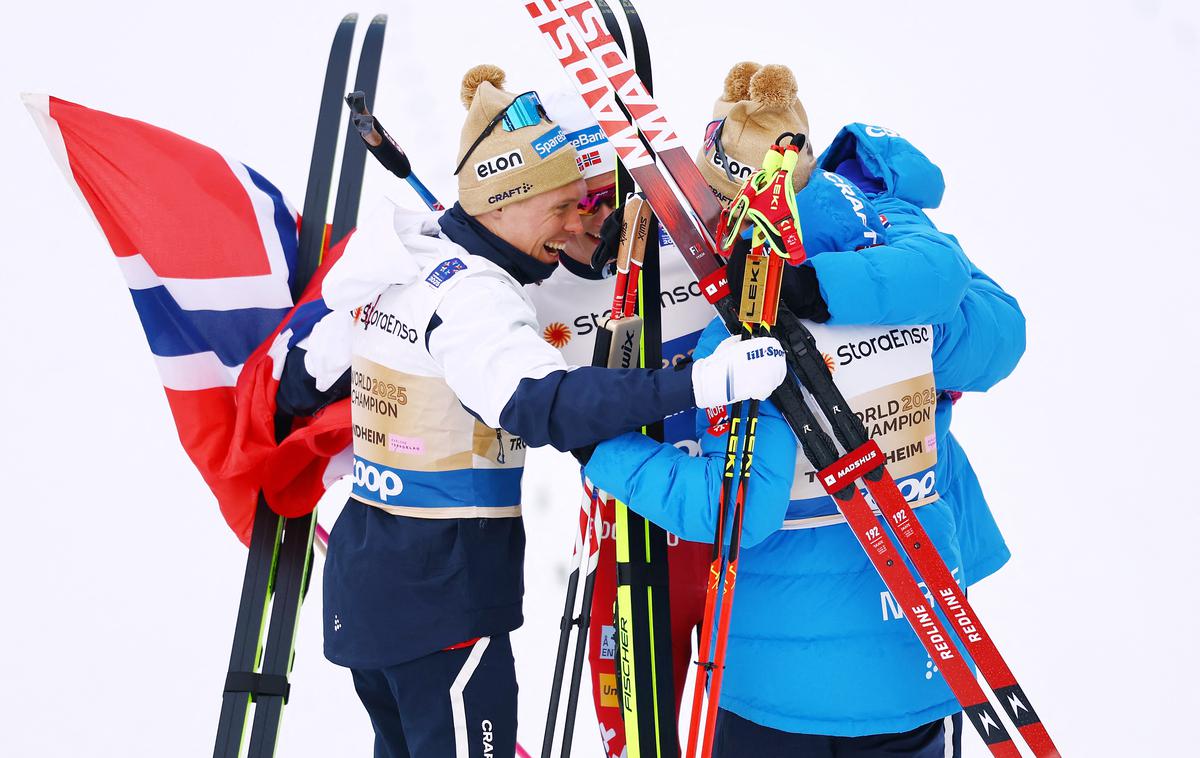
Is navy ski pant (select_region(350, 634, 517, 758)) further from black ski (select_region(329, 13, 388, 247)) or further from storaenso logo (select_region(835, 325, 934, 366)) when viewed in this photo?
black ski (select_region(329, 13, 388, 247))

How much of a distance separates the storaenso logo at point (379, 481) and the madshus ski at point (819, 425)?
0.65 metres

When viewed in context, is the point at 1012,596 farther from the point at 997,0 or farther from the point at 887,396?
the point at 887,396

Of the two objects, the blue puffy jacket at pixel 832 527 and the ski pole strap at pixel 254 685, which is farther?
the ski pole strap at pixel 254 685

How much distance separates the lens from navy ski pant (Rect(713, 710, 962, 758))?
6.47ft

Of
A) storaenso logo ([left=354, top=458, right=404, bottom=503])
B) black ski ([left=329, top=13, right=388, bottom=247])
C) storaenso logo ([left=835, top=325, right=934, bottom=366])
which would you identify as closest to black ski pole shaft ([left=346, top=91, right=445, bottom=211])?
black ski ([left=329, top=13, right=388, bottom=247])

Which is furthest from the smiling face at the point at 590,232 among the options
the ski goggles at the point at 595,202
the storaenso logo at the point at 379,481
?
the storaenso logo at the point at 379,481

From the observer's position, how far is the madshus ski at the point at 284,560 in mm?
2566

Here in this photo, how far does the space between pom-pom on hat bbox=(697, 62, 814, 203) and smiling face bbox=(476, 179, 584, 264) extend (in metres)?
0.25

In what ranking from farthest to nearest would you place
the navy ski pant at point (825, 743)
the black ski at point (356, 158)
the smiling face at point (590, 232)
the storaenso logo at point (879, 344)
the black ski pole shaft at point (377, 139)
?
the black ski at point (356, 158) → the smiling face at point (590, 232) → the black ski pole shaft at point (377, 139) → the navy ski pant at point (825, 743) → the storaenso logo at point (879, 344)

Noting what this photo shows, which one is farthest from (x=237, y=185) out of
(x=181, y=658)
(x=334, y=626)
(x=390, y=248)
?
(x=181, y=658)

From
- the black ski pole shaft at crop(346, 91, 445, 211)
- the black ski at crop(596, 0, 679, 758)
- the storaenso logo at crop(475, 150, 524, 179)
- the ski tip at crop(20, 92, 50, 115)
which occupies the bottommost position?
the black ski at crop(596, 0, 679, 758)

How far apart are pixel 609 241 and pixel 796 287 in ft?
1.46

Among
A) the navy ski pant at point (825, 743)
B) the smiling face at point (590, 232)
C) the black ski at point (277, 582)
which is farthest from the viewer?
the black ski at point (277, 582)

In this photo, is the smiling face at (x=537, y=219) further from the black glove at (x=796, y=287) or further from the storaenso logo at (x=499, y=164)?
the black glove at (x=796, y=287)
